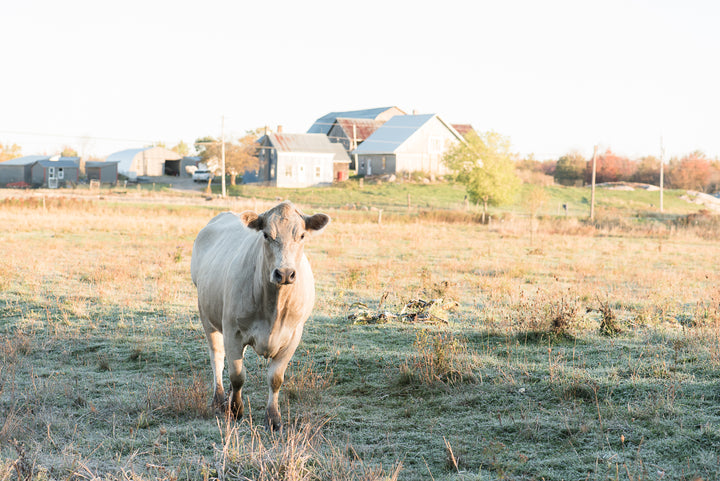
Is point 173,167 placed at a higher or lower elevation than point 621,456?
higher

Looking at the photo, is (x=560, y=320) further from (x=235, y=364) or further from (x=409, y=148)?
(x=409, y=148)

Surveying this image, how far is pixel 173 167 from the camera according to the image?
83750mm

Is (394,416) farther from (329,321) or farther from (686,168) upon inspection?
(686,168)

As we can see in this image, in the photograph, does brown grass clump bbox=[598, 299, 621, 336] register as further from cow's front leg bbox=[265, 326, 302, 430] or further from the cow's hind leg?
the cow's hind leg

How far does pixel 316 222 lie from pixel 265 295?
2.91 ft

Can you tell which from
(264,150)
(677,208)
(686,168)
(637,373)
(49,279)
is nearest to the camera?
(637,373)

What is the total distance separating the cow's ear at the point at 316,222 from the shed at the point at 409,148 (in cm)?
6343

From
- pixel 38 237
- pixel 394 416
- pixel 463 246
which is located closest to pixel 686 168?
pixel 463 246

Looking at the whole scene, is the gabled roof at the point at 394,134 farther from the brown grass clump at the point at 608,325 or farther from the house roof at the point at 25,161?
the brown grass clump at the point at 608,325

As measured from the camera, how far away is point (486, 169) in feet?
144

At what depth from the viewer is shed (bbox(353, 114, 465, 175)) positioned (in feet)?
228

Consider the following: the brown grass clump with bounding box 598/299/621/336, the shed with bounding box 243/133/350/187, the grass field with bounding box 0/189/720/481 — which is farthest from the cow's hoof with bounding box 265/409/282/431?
the shed with bounding box 243/133/350/187

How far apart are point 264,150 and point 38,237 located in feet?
156

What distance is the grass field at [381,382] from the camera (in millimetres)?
5121
